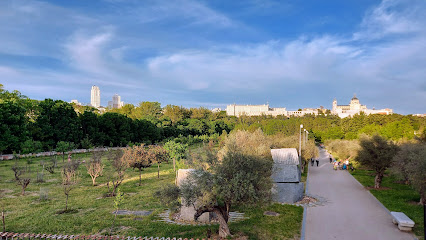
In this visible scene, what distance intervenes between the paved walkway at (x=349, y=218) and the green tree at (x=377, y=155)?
2.08 meters

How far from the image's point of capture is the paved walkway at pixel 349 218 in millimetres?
11008

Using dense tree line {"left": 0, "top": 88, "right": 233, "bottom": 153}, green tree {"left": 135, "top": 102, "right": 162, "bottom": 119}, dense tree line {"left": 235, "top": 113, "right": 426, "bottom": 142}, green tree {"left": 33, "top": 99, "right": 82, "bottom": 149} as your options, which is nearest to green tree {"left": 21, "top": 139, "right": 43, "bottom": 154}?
dense tree line {"left": 0, "top": 88, "right": 233, "bottom": 153}

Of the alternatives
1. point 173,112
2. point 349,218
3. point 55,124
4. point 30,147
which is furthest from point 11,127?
point 173,112

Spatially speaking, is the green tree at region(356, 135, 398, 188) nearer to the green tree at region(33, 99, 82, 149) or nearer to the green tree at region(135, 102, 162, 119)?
the green tree at region(33, 99, 82, 149)

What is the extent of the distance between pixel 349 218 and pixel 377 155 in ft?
31.3

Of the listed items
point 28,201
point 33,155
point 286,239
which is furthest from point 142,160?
point 33,155

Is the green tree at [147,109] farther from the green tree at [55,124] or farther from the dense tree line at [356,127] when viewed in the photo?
the green tree at [55,124]

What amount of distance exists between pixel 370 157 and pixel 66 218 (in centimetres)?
2020

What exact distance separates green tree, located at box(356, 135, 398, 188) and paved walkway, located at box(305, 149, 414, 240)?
2077 mm

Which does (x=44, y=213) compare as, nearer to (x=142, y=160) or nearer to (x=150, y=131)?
(x=142, y=160)

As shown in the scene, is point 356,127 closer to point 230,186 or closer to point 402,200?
point 402,200

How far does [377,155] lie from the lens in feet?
67.8

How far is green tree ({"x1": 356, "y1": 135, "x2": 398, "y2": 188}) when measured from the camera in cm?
2035

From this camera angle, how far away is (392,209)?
14812 mm
